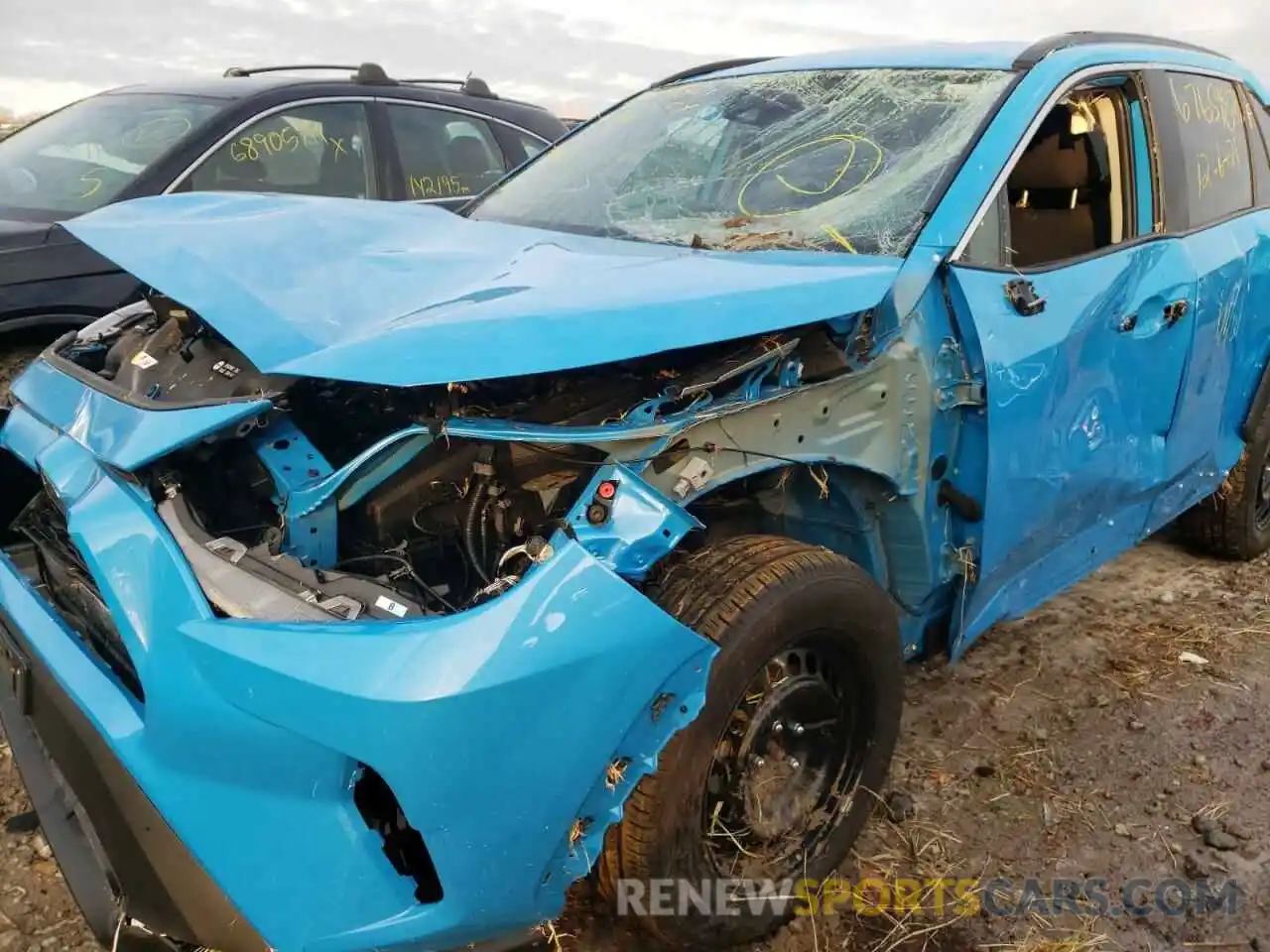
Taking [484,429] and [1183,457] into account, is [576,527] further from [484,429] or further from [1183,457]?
[1183,457]

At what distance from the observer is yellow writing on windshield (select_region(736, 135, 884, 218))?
8.87ft

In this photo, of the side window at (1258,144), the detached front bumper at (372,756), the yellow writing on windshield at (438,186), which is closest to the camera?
the detached front bumper at (372,756)

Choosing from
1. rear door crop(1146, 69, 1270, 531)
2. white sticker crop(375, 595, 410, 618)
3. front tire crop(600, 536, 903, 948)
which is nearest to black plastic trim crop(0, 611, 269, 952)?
white sticker crop(375, 595, 410, 618)

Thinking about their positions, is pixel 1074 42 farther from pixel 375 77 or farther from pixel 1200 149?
pixel 375 77

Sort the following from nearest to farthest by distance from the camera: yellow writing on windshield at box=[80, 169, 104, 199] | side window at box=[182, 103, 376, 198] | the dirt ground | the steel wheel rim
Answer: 1. the steel wheel rim
2. the dirt ground
3. yellow writing on windshield at box=[80, 169, 104, 199]
4. side window at box=[182, 103, 376, 198]

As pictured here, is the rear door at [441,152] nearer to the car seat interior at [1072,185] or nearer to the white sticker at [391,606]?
the car seat interior at [1072,185]

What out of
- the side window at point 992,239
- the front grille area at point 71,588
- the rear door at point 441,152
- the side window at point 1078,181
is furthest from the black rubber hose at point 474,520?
→ the rear door at point 441,152

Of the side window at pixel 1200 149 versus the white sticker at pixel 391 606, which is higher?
the side window at pixel 1200 149

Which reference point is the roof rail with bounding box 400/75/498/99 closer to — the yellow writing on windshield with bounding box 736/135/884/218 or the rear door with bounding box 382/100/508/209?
the rear door with bounding box 382/100/508/209

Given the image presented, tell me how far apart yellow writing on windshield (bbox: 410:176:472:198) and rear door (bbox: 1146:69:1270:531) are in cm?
335

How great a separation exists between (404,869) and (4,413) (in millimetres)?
1877

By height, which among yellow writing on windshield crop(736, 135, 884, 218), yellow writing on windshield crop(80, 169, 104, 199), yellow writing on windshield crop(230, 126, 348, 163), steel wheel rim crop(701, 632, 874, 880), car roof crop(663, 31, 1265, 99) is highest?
car roof crop(663, 31, 1265, 99)

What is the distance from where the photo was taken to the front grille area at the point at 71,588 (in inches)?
78.7

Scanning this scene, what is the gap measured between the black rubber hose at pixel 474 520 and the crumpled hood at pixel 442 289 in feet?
1.24
